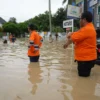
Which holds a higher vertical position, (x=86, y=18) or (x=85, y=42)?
(x=86, y=18)

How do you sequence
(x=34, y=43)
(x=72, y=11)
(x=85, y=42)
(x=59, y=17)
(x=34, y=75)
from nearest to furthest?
(x=85, y=42)
(x=34, y=75)
(x=34, y=43)
(x=72, y=11)
(x=59, y=17)

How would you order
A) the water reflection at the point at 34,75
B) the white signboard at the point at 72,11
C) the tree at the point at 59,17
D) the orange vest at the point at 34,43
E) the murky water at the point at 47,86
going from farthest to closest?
the tree at the point at 59,17 → the white signboard at the point at 72,11 → the orange vest at the point at 34,43 → the water reflection at the point at 34,75 → the murky water at the point at 47,86

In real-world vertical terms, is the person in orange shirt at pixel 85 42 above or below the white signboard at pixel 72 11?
below

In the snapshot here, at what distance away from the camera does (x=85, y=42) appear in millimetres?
6430

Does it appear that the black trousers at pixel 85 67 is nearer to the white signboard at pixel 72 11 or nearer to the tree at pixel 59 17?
the white signboard at pixel 72 11

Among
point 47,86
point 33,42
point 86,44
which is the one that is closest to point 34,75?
point 47,86

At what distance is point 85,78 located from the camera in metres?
6.64

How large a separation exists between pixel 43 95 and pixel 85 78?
1.77 m

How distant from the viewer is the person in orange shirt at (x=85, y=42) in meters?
6.31

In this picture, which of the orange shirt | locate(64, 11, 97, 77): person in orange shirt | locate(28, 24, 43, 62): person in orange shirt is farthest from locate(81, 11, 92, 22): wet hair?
locate(28, 24, 43, 62): person in orange shirt

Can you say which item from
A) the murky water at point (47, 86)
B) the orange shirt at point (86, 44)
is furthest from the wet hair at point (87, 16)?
the murky water at point (47, 86)

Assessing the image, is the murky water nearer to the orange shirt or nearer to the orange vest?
the orange shirt

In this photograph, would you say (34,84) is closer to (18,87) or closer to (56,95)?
(18,87)

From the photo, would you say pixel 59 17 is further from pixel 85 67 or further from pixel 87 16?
pixel 85 67
